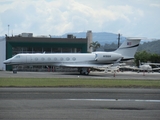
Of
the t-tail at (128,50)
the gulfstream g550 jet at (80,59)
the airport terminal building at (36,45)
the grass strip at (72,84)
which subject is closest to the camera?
the grass strip at (72,84)

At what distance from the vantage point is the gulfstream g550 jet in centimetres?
4741

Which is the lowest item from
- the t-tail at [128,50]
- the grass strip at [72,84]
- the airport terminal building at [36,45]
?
the grass strip at [72,84]

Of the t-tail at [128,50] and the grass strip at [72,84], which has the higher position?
the t-tail at [128,50]

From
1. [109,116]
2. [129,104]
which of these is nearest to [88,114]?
[109,116]

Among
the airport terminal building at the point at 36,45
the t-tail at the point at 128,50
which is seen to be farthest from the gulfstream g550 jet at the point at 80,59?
the airport terminal building at the point at 36,45

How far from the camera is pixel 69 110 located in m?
13.5

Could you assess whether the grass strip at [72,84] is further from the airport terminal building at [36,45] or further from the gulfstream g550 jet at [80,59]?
the airport terminal building at [36,45]

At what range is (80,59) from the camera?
48.4m

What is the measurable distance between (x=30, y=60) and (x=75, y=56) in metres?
6.20

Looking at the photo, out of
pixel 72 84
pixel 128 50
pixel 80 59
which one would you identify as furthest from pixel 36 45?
pixel 72 84

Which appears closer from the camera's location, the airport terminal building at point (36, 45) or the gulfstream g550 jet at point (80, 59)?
the gulfstream g550 jet at point (80, 59)

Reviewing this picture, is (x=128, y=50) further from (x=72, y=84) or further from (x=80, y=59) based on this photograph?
(x=72, y=84)

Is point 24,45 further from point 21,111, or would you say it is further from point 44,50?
point 21,111

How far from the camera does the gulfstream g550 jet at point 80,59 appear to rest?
1866 inches
